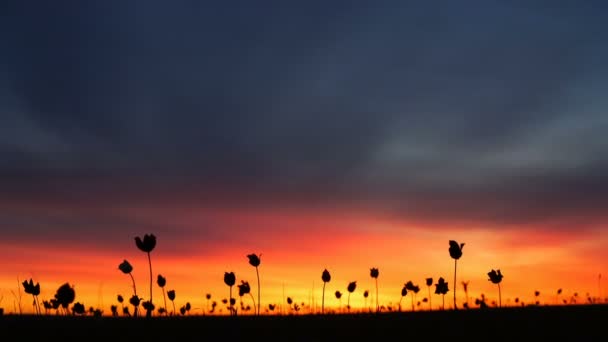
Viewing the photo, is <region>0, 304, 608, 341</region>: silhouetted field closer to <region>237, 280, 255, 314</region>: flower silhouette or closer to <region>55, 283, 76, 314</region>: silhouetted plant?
<region>55, 283, 76, 314</region>: silhouetted plant

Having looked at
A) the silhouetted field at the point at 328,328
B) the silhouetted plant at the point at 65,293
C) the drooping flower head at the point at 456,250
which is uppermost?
the drooping flower head at the point at 456,250

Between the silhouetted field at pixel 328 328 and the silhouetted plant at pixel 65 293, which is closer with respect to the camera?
the silhouetted field at pixel 328 328

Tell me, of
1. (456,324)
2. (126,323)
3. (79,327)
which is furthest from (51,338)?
(456,324)

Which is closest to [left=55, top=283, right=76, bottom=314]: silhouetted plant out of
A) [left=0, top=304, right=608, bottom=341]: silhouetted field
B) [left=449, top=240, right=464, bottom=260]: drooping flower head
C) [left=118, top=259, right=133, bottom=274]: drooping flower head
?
[left=0, top=304, right=608, bottom=341]: silhouetted field

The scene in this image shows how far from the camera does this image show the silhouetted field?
30.8 ft

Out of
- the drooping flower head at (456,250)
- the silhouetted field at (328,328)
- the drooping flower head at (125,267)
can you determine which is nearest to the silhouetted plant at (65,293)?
the silhouetted field at (328,328)

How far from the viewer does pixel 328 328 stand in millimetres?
10297

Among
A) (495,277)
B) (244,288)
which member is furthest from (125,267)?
(495,277)

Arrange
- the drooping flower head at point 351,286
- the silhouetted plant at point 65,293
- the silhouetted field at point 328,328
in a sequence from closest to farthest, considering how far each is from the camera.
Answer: the silhouetted field at point 328,328 < the silhouetted plant at point 65,293 < the drooping flower head at point 351,286

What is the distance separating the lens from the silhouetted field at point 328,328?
9.38 m

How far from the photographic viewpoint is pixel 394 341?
8891 mm

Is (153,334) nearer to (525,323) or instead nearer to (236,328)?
(236,328)

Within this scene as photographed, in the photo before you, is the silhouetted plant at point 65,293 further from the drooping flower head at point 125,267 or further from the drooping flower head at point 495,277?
the drooping flower head at point 495,277

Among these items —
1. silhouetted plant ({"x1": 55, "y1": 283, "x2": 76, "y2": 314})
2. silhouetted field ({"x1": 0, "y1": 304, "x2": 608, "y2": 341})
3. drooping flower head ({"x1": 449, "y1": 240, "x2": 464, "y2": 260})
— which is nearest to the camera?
silhouetted field ({"x1": 0, "y1": 304, "x2": 608, "y2": 341})
